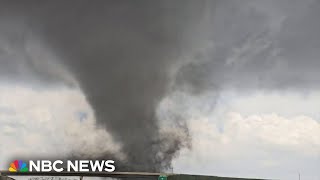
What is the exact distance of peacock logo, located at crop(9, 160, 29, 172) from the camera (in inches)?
4478

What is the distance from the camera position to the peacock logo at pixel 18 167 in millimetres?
113750

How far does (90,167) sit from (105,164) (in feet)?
12.4

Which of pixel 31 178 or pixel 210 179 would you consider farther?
pixel 210 179

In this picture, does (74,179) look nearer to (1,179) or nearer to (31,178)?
(31,178)

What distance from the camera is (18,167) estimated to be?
114 m

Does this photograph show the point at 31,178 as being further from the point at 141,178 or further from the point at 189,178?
the point at 189,178

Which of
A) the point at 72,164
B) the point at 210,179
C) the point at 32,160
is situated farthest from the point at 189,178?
the point at 32,160

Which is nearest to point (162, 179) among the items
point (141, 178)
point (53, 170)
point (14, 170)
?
point (141, 178)

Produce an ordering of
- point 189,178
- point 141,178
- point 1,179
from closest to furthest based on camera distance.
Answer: point 1,179 → point 141,178 → point 189,178

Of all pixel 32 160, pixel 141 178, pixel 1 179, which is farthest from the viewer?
pixel 141 178

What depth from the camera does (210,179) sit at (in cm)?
13688

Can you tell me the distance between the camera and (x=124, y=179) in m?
122

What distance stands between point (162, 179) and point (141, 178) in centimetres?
780

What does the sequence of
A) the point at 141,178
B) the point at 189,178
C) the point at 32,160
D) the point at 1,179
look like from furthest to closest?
the point at 189,178 < the point at 141,178 < the point at 32,160 < the point at 1,179
